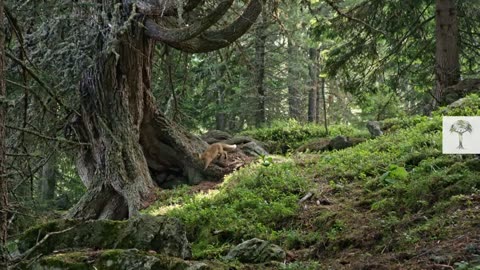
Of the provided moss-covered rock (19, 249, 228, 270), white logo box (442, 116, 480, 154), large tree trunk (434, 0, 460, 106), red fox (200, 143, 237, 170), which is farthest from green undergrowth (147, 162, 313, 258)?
large tree trunk (434, 0, 460, 106)

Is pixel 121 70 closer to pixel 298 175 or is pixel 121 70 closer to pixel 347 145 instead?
pixel 298 175

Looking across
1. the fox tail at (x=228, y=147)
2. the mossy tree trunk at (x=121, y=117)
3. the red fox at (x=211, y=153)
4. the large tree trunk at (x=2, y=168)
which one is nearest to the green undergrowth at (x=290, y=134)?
the fox tail at (x=228, y=147)

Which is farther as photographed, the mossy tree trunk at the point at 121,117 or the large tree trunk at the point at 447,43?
the large tree trunk at the point at 447,43

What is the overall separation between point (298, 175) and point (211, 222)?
85.5 inches

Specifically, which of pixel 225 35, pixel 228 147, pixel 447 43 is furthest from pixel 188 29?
pixel 447 43

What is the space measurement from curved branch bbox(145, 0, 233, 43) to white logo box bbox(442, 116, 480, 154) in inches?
128

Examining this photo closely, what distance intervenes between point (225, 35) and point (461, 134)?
4557 millimetres

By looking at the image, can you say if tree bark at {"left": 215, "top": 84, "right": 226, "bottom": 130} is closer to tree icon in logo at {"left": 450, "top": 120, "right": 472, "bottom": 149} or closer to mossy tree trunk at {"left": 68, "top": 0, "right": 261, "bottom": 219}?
mossy tree trunk at {"left": 68, "top": 0, "right": 261, "bottom": 219}

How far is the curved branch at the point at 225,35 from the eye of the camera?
8234mm

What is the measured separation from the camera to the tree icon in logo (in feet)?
18.4

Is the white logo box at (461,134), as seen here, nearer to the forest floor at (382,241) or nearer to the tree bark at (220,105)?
the forest floor at (382,241)

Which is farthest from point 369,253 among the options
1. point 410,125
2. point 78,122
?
point 78,122

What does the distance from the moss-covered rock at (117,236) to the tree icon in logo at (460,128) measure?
3.27 m

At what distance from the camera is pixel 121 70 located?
1092 cm
